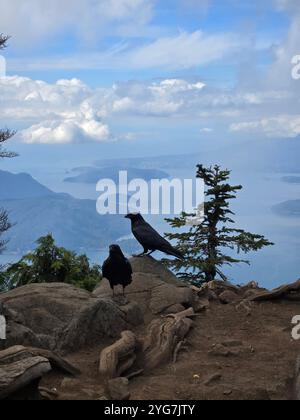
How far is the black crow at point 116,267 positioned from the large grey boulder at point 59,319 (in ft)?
2.67


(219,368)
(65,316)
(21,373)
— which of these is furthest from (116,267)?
(21,373)

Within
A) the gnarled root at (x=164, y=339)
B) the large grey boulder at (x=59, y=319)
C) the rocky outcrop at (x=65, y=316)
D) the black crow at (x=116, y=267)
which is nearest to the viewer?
the gnarled root at (x=164, y=339)

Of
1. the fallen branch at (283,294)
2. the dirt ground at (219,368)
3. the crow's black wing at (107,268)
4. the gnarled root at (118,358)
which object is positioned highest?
the crow's black wing at (107,268)

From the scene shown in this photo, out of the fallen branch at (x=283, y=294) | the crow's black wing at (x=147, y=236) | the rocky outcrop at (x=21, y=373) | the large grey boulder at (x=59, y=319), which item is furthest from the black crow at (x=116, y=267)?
the rocky outcrop at (x=21, y=373)

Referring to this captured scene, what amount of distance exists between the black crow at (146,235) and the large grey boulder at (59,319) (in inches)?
121

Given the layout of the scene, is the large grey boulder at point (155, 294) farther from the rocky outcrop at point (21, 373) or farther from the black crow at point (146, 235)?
the rocky outcrop at point (21, 373)

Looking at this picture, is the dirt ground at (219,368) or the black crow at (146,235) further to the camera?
the black crow at (146,235)

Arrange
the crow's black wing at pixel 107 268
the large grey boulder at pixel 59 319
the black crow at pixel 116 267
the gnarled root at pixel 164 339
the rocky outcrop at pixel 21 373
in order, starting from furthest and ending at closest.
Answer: the crow's black wing at pixel 107 268, the black crow at pixel 116 267, the large grey boulder at pixel 59 319, the gnarled root at pixel 164 339, the rocky outcrop at pixel 21 373

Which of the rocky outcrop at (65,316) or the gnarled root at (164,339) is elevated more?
the rocky outcrop at (65,316)

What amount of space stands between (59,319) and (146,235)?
4316 mm

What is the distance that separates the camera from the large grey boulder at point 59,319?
30.0 feet

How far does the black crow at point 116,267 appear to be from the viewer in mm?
11219

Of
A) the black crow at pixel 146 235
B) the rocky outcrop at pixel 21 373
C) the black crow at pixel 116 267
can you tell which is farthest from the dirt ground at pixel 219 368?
the black crow at pixel 146 235
